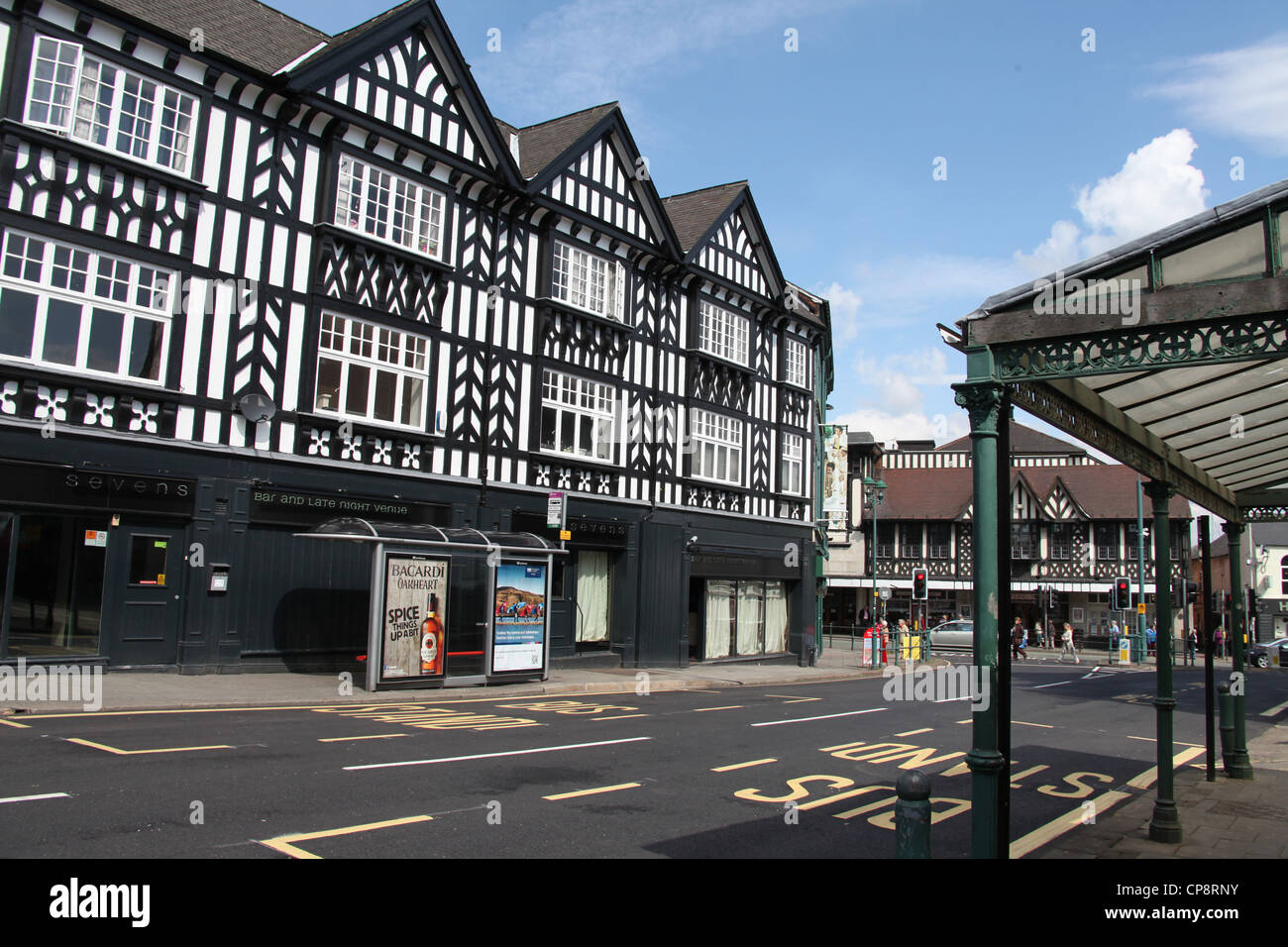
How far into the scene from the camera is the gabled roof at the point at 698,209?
90.4 feet

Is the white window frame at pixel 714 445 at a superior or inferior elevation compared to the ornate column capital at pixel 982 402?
superior

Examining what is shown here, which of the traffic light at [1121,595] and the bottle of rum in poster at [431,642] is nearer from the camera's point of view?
the bottle of rum in poster at [431,642]

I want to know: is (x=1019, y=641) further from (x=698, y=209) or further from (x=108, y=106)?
(x=108, y=106)

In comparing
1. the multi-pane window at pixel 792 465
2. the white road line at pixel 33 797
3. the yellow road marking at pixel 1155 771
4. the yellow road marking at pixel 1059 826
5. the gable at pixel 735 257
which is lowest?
the yellow road marking at pixel 1155 771

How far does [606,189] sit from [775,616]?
47.2ft

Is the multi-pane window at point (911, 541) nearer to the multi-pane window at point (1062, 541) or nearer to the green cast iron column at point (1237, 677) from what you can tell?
the multi-pane window at point (1062, 541)

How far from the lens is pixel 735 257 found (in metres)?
28.7

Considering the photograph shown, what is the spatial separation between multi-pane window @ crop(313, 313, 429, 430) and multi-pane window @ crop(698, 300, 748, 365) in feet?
32.8

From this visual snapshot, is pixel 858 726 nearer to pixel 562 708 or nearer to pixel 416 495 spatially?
pixel 562 708

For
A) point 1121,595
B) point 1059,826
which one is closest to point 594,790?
point 1059,826

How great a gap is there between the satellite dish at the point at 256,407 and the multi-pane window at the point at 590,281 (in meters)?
8.05

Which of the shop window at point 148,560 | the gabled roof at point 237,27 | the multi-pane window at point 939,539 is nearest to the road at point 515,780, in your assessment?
the shop window at point 148,560

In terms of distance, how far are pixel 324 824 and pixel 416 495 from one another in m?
12.9
